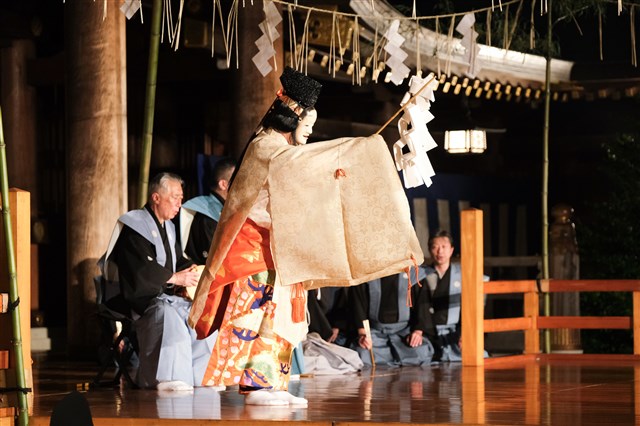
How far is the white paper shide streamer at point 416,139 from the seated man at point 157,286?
1.70m

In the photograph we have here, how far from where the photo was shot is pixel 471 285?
28.1 feet

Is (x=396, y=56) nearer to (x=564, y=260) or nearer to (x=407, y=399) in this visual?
(x=407, y=399)

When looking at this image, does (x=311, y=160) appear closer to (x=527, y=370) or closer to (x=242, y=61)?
(x=527, y=370)

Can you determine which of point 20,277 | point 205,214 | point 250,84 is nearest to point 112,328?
point 205,214

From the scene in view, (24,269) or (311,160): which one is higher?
(311,160)

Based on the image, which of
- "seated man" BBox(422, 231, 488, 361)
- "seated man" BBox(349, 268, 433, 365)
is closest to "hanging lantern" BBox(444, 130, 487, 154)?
"seated man" BBox(422, 231, 488, 361)

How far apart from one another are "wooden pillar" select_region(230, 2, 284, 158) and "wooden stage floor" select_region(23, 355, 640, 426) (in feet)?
6.51

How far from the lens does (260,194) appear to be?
5805mm

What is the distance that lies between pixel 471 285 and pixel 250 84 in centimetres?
214

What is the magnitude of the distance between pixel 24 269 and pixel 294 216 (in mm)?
1228

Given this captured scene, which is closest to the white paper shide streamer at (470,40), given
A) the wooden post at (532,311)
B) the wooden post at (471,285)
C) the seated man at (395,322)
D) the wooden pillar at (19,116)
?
the wooden post at (471,285)

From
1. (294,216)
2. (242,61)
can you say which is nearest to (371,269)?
(294,216)

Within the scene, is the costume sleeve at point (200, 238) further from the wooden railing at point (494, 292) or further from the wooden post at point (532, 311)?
the wooden post at point (532, 311)

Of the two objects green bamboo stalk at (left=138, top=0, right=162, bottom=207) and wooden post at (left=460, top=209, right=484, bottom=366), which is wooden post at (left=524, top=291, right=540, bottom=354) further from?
green bamboo stalk at (left=138, top=0, right=162, bottom=207)
